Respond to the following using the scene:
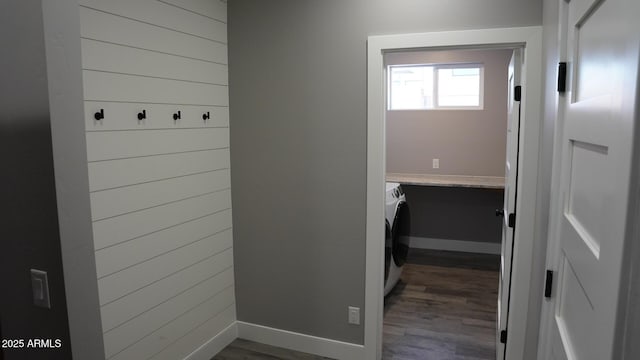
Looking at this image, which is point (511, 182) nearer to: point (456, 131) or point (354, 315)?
point (354, 315)

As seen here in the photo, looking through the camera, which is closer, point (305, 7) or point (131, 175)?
point (131, 175)

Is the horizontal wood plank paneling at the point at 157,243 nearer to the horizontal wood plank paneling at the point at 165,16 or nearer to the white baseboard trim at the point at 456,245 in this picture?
the horizontal wood plank paneling at the point at 165,16

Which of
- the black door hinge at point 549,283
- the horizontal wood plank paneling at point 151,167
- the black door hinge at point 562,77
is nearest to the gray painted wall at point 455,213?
the horizontal wood plank paneling at point 151,167

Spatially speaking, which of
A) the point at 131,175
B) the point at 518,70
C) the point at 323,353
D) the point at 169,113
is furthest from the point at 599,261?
the point at 323,353

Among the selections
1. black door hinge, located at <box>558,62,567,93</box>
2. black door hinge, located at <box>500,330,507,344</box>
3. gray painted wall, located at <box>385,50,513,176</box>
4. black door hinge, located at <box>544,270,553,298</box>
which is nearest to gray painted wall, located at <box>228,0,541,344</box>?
black door hinge, located at <box>500,330,507,344</box>

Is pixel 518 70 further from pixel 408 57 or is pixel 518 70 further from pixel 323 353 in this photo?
pixel 408 57

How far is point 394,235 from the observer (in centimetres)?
380

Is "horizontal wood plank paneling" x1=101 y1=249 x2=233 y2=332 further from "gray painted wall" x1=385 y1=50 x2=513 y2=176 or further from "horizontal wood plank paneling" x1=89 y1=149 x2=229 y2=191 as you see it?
"gray painted wall" x1=385 y1=50 x2=513 y2=176

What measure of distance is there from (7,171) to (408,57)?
453 centimetres

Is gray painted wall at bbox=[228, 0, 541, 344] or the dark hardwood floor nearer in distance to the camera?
gray painted wall at bbox=[228, 0, 541, 344]

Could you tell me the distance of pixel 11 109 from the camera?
1.27 metres

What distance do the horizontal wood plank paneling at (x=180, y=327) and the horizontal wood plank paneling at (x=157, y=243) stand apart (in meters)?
0.44

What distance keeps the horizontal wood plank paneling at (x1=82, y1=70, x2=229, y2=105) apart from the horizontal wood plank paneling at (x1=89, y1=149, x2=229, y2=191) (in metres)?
0.30

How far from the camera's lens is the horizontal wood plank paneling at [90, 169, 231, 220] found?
2.08m
